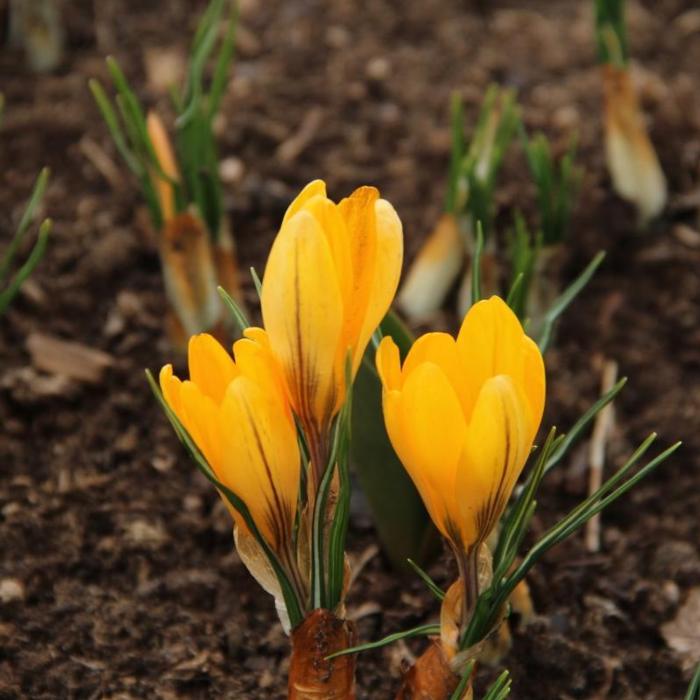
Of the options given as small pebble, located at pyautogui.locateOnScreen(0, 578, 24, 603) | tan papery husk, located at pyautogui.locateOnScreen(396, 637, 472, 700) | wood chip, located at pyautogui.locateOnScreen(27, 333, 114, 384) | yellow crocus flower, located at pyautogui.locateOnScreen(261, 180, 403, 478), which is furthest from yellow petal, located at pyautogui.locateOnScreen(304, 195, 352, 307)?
wood chip, located at pyautogui.locateOnScreen(27, 333, 114, 384)

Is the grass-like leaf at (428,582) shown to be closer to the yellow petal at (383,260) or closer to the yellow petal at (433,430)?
the yellow petal at (433,430)

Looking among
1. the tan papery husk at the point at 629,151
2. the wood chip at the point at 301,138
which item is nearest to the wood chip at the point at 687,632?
the tan papery husk at the point at 629,151

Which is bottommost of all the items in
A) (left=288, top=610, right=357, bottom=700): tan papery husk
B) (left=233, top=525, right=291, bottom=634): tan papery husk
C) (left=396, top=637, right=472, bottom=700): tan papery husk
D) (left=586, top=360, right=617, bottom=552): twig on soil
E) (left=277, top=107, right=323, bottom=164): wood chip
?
(left=586, top=360, right=617, bottom=552): twig on soil

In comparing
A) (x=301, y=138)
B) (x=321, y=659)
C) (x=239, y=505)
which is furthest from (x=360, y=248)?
(x=301, y=138)

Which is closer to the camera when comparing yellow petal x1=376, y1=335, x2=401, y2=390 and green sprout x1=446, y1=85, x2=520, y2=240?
yellow petal x1=376, y1=335, x2=401, y2=390

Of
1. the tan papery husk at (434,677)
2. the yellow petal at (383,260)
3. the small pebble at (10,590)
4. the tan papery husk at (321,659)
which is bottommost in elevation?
the tan papery husk at (434,677)

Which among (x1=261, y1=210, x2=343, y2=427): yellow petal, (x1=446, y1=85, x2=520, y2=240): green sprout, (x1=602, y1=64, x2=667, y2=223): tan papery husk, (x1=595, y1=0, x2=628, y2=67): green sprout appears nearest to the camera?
(x1=261, y1=210, x2=343, y2=427): yellow petal

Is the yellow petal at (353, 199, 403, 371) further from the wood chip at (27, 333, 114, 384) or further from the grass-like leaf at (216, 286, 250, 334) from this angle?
the wood chip at (27, 333, 114, 384)

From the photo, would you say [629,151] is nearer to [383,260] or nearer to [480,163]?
[480,163]
